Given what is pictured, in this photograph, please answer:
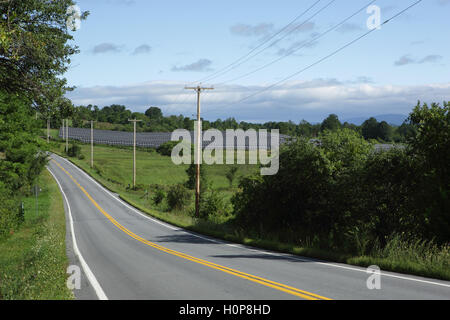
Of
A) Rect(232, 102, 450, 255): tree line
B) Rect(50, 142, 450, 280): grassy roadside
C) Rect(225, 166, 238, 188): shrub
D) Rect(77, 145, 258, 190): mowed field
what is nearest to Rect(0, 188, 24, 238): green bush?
Rect(50, 142, 450, 280): grassy roadside

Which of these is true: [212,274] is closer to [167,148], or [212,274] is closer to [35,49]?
[35,49]

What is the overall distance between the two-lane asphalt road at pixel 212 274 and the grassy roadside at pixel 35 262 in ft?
2.57

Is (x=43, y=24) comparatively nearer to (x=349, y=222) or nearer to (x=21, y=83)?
(x=21, y=83)

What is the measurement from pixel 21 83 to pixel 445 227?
48.9 feet

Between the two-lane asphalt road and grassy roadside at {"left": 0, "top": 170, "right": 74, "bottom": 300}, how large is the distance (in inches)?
30.9

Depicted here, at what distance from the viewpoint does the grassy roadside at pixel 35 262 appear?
33.6ft

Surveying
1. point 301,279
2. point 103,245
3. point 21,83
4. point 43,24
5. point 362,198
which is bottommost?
point 103,245

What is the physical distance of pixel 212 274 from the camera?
12320 mm

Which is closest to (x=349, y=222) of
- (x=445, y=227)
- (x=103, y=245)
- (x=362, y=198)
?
(x=362, y=198)

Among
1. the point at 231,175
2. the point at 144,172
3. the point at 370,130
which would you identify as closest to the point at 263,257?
the point at 231,175

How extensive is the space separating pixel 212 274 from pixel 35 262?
7065 millimetres

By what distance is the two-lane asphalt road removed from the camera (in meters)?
9.61
